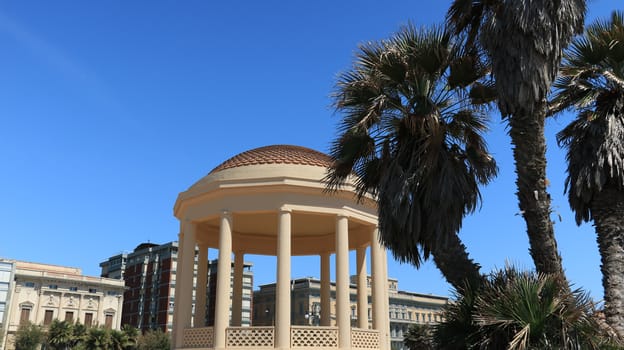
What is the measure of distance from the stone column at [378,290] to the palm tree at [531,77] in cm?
1024

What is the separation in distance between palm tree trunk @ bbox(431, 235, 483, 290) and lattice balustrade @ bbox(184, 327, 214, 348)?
10.1 metres

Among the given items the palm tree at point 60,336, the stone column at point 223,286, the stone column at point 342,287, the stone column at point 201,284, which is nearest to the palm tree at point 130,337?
the palm tree at point 60,336

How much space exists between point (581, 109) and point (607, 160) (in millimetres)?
1732

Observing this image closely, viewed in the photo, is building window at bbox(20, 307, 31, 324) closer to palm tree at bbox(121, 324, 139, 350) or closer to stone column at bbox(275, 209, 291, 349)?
palm tree at bbox(121, 324, 139, 350)

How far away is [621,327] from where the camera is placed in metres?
11.6

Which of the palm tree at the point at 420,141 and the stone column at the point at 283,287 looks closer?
the palm tree at the point at 420,141

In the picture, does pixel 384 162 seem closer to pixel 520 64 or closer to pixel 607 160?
pixel 520 64

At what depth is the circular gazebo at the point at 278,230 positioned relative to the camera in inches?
744

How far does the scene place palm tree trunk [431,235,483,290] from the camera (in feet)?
38.6

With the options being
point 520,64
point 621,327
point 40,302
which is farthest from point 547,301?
point 40,302

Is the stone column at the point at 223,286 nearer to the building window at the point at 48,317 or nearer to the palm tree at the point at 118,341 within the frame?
the palm tree at the point at 118,341

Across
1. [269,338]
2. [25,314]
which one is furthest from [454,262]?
[25,314]

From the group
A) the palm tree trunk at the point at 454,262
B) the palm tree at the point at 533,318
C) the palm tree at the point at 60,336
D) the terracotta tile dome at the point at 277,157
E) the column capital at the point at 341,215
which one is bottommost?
the palm tree at the point at 533,318

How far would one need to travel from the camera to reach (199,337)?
19719 millimetres
